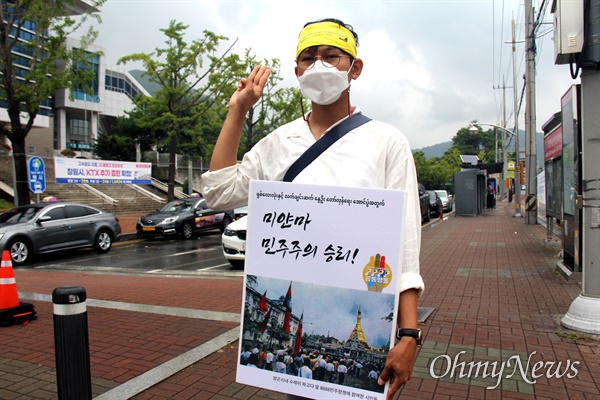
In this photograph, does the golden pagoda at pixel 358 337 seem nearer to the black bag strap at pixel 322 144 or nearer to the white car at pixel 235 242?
the black bag strap at pixel 322 144

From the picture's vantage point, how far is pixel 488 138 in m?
109

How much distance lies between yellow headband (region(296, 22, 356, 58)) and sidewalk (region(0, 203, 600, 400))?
2.69 metres

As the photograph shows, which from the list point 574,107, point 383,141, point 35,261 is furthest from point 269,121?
point 383,141

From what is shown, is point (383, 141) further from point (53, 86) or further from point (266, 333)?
point (53, 86)

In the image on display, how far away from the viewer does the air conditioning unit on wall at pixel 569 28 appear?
5125mm

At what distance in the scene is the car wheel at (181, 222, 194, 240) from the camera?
16422 millimetres

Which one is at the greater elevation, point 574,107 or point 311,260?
point 574,107

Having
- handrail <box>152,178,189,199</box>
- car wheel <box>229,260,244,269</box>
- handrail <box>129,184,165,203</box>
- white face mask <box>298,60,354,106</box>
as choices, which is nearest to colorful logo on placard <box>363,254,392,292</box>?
white face mask <box>298,60,354,106</box>

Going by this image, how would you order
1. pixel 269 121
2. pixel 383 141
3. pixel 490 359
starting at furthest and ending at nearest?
pixel 269 121 → pixel 490 359 → pixel 383 141

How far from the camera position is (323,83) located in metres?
1.81

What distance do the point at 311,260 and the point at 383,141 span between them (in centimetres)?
51

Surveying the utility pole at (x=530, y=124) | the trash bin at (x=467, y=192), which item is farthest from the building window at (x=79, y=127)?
the utility pole at (x=530, y=124)

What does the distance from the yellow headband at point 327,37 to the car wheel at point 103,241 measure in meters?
13.1

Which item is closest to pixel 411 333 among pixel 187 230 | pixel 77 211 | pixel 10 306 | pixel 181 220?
pixel 10 306
